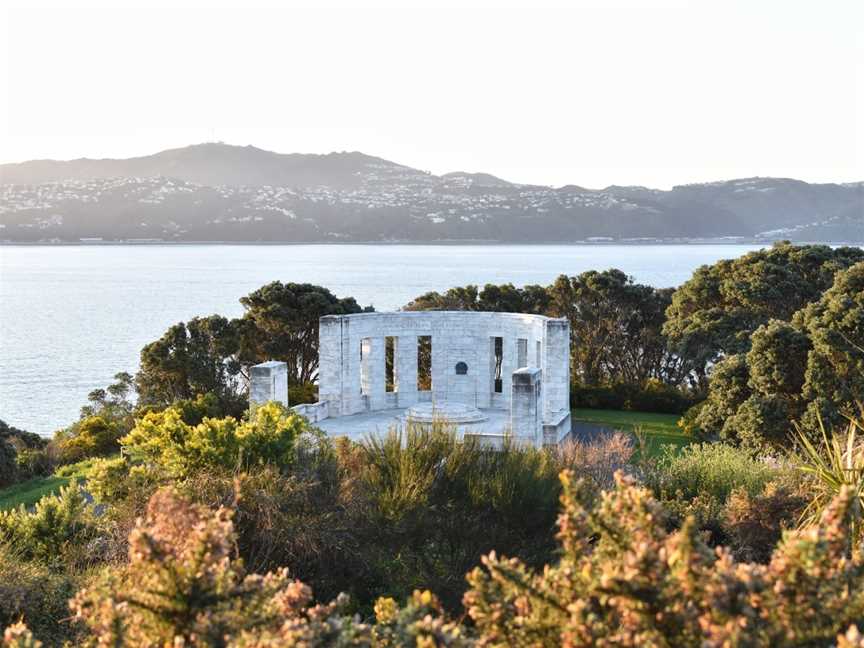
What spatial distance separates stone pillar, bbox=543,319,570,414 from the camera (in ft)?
80.5

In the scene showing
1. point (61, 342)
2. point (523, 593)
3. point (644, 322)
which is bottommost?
point (61, 342)

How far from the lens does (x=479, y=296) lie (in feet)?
120

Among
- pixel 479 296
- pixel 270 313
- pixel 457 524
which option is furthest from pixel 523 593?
pixel 479 296

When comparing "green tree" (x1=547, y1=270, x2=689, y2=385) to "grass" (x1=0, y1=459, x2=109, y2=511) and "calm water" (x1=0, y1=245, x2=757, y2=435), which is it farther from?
"calm water" (x1=0, y1=245, x2=757, y2=435)

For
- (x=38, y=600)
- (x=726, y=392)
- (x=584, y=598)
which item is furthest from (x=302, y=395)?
(x=584, y=598)

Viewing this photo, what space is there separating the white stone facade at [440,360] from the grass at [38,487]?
5829 millimetres

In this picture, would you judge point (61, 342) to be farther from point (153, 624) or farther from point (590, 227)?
point (590, 227)

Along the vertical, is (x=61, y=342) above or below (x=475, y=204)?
below

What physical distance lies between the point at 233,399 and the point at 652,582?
26.4 meters

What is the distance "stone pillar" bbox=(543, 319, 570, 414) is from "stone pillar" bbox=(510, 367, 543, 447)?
8.91ft

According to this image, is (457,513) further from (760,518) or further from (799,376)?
(799,376)

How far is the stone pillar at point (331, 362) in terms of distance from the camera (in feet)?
83.0

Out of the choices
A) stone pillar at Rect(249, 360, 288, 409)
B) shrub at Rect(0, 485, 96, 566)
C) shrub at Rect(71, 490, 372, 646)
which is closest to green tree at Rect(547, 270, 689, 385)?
stone pillar at Rect(249, 360, 288, 409)

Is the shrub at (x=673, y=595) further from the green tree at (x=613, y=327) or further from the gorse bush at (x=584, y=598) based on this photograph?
the green tree at (x=613, y=327)
